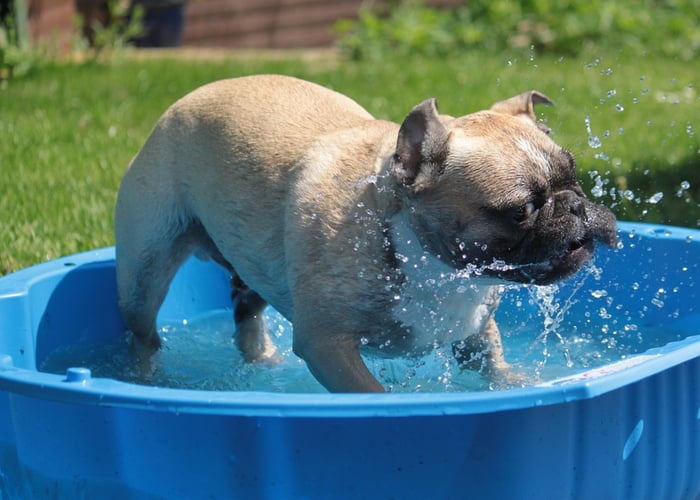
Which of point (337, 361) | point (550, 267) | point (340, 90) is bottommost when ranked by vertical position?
point (337, 361)

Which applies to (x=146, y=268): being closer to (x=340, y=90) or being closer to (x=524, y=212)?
(x=524, y=212)

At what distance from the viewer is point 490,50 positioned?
11609 mm

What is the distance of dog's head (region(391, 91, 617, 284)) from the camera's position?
306 cm

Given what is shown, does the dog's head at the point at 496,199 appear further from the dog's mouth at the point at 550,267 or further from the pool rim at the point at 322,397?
the pool rim at the point at 322,397

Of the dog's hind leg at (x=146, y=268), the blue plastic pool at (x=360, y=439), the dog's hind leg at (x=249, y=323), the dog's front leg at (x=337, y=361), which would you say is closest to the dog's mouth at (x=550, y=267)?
the blue plastic pool at (x=360, y=439)

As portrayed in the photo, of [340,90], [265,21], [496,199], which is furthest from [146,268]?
[265,21]

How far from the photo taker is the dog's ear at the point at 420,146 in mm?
3096

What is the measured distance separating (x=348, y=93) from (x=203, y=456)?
19.9ft

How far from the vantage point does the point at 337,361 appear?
3.22 m

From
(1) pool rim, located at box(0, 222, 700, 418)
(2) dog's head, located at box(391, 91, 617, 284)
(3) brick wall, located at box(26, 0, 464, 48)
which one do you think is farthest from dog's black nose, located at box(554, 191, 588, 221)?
(3) brick wall, located at box(26, 0, 464, 48)

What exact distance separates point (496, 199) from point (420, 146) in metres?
0.27

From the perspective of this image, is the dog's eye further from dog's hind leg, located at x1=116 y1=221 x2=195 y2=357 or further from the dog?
dog's hind leg, located at x1=116 y1=221 x2=195 y2=357

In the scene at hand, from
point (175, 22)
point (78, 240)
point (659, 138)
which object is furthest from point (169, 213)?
point (175, 22)

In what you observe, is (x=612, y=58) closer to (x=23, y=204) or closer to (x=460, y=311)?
(x=23, y=204)
